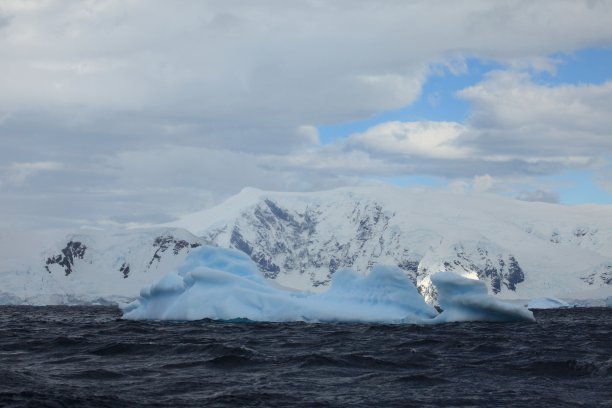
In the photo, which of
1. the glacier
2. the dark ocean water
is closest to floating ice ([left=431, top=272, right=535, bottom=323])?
the glacier

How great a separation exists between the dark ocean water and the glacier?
2044cm

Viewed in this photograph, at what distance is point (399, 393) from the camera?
1992 cm

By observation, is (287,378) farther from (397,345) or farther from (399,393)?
(397,345)

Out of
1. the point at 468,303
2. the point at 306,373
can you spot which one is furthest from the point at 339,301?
the point at 306,373

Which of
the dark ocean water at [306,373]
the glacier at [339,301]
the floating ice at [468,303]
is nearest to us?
the dark ocean water at [306,373]

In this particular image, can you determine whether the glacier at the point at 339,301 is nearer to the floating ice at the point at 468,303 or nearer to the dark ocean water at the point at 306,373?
the floating ice at the point at 468,303

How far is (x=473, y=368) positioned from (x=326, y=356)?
203 inches

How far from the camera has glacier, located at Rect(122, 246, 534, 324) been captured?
185 ft

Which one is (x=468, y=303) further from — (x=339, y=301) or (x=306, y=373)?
(x=306, y=373)

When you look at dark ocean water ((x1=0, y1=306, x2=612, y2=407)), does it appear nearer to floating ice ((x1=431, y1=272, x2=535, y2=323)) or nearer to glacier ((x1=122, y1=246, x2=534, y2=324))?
floating ice ((x1=431, y1=272, x2=535, y2=323))

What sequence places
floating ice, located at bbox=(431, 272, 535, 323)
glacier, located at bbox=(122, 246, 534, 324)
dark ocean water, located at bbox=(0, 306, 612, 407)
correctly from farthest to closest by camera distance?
glacier, located at bbox=(122, 246, 534, 324)
floating ice, located at bbox=(431, 272, 535, 323)
dark ocean water, located at bbox=(0, 306, 612, 407)

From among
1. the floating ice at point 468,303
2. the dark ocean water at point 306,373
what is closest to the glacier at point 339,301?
the floating ice at point 468,303

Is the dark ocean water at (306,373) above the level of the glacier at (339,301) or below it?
below

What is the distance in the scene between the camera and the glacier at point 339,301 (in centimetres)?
5647
